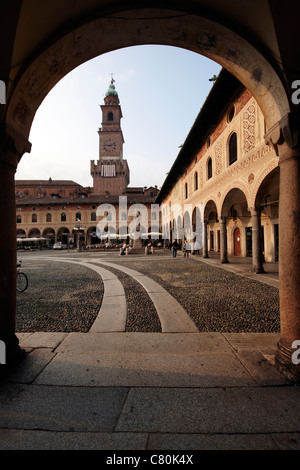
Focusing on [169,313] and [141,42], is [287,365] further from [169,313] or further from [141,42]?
[141,42]

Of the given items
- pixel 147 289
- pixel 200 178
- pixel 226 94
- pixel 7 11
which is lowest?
pixel 147 289

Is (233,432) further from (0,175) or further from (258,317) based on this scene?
(0,175)

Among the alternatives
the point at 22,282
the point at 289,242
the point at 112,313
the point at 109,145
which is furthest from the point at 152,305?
the point at 109,145

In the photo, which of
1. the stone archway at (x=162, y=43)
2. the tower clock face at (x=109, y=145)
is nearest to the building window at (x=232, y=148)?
the stone archway at (x=162, y=43)

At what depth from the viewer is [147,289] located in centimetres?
650

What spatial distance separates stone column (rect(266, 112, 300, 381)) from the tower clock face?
212 ft

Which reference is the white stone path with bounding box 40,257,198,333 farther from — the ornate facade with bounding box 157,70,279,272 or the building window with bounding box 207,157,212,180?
the building window with bounding box 207,157,212,180

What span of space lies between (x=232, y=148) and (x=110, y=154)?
55.1 m

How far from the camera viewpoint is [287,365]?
2.29 metres

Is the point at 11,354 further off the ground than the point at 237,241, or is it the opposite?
the point at 237,241

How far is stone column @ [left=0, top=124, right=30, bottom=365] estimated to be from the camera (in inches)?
95.4

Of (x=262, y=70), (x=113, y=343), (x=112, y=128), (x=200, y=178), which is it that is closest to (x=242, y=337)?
(x=113, y=343)

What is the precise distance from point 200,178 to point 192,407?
15701mm

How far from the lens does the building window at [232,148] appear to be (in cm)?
1129
